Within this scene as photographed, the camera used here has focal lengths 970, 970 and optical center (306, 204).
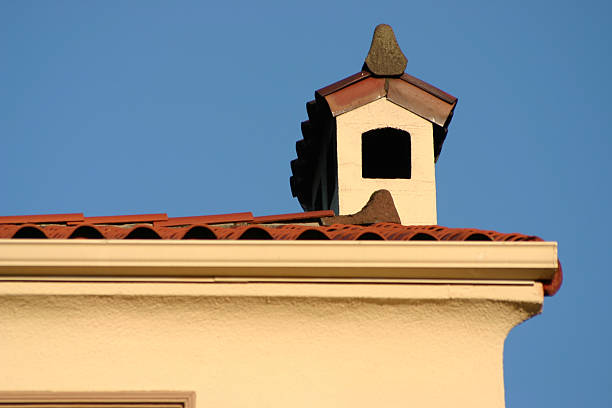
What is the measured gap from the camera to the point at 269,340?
516 centimetres

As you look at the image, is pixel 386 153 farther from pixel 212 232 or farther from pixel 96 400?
pixel 96 400

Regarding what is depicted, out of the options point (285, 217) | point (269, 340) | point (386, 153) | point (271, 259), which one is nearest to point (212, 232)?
point (271, 259)

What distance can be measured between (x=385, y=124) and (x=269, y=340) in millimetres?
3318

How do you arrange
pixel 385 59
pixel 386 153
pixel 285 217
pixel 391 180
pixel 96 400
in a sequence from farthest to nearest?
pixel 386 153
pixel 385 59
pixel 391 180
pixel 285 217
pixel 96 400

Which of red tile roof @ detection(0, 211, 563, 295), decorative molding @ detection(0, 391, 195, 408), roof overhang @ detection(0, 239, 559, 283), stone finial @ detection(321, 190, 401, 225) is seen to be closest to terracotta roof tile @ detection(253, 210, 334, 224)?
stone finial @ detection(321, 190, 401, 225)

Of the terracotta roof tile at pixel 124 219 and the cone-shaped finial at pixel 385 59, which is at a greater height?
the cone-shaped finial at pixel 385 59

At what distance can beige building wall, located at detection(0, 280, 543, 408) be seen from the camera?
16.6ft

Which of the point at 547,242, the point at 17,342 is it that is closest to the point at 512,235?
the point at 547,242

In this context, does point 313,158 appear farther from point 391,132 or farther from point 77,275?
point 77,275

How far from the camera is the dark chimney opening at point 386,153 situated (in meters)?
8.35

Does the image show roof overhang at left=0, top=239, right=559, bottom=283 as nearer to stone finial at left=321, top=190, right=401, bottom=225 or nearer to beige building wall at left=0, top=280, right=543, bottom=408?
beige building wall at left=0, top=280, right=543, bottom=408

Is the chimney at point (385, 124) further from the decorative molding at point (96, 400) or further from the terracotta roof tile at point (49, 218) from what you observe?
the decorative molding at point (96, 400)

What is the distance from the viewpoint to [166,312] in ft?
17.0

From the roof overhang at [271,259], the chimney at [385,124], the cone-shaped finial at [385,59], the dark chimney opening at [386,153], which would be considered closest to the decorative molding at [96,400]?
the roof overhang at [271,259]
